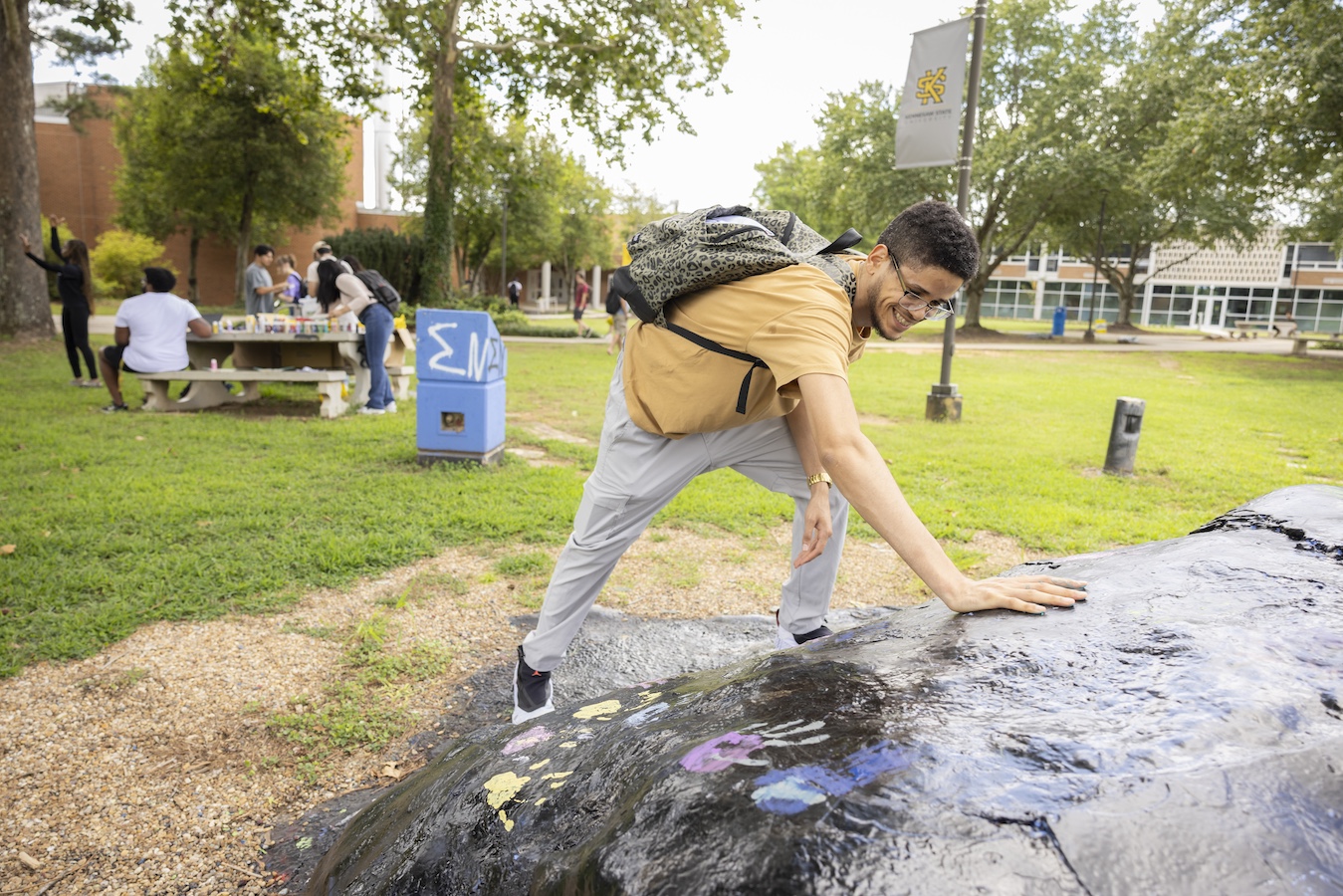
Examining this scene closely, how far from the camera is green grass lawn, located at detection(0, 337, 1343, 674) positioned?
13.8ft

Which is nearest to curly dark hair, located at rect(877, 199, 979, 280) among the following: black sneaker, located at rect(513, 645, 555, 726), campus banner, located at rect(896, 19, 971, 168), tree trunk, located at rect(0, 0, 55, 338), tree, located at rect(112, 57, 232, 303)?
black sneaker, located at rect(513, 645, 555, 726)

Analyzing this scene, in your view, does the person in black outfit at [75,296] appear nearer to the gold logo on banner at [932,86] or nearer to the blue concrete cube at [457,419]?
the blue concrete cube at [457,419]

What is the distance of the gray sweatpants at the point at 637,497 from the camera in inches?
104

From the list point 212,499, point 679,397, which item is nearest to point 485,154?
point 212,499

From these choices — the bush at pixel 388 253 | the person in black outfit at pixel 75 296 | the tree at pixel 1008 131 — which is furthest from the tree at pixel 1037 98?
the person in black outfit at pixel 75 296

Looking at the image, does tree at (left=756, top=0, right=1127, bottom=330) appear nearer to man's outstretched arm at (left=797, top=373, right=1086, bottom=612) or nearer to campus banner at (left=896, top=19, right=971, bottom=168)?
campus banner at (left=896, top=19, right=971, bottom=168)

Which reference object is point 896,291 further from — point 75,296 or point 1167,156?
point 1167,156

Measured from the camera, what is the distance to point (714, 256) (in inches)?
84.6

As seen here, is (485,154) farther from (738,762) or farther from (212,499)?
(738,762)

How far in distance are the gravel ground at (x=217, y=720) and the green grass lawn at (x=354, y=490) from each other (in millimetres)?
334

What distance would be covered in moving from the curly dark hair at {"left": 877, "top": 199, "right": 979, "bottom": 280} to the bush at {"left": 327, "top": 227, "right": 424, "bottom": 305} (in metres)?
29.3

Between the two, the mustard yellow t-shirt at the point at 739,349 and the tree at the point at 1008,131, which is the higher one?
the tree at the point at 1008,131

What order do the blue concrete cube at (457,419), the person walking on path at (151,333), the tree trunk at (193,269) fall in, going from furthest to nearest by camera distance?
the tree trunk at (193,269), the person walking on path at (151,333), the blue concrete cube at (457,419)

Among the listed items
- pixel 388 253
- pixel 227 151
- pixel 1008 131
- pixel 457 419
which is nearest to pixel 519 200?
pixel 388 253
